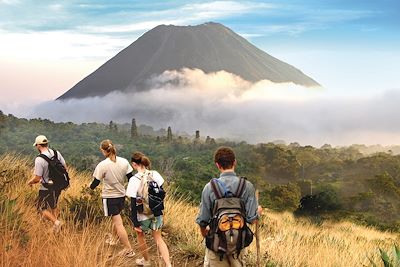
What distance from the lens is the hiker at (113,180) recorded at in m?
7.11

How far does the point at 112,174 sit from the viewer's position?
712 cm

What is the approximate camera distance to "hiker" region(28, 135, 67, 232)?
303 inches

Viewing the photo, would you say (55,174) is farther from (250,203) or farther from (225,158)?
(250,203)

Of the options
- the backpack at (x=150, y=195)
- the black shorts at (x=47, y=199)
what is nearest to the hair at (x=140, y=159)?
the backpack at (x=150, y=195)

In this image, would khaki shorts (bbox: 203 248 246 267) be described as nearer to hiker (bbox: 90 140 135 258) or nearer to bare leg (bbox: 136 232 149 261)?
bare leg (bbox: 136 232 149 261)

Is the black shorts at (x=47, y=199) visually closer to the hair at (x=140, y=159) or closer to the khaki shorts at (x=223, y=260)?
the hair at (x=140, y=159)

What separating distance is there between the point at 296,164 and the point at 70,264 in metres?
83.5

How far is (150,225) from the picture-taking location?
6387 millimetres

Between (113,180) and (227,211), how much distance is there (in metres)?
2.76

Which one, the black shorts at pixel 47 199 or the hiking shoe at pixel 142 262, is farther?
the black shorts at pixel 47 199

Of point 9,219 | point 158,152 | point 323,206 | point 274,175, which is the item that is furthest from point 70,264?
point 158,152

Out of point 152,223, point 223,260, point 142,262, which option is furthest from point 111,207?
point 223,260

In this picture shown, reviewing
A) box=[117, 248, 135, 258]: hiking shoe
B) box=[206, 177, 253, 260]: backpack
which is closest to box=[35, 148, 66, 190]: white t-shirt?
box=[117, 248, 135, 258]: hiking shoe

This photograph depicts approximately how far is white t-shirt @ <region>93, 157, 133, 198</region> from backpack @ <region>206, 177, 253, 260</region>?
262 cm
